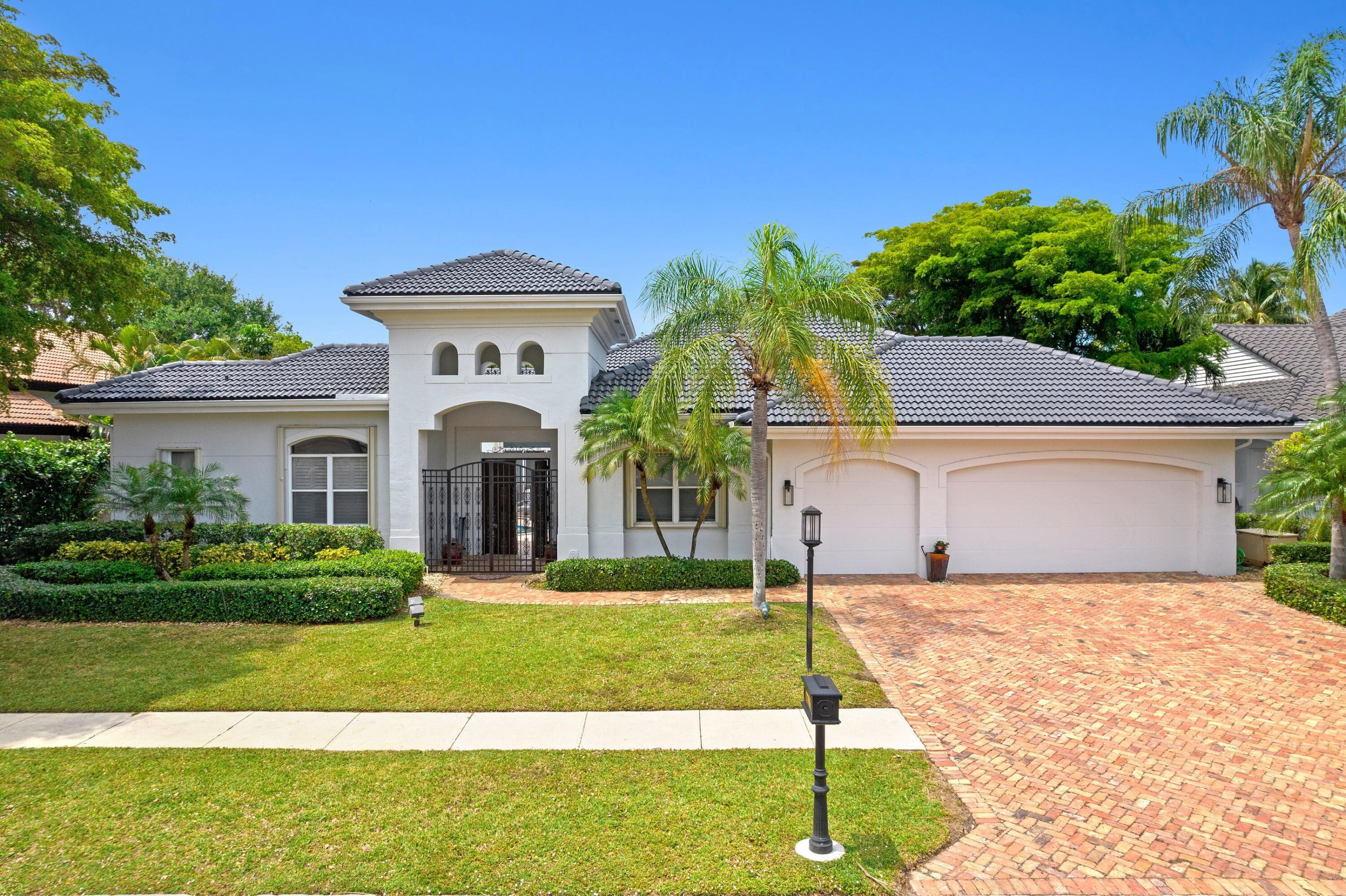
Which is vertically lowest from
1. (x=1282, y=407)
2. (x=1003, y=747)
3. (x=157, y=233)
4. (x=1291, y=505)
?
(x=1003, y=747)

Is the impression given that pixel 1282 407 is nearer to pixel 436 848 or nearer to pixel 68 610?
pixel 436 848

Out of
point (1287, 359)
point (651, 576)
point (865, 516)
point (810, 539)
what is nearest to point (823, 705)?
point (810, 539)

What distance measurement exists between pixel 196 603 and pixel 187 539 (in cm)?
179

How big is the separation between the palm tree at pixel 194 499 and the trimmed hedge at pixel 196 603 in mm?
1355

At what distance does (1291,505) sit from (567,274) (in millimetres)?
13190

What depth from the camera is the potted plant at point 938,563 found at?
13359mm

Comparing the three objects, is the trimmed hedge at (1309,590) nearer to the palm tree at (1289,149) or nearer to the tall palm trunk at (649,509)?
the palm tree at (1289,149)

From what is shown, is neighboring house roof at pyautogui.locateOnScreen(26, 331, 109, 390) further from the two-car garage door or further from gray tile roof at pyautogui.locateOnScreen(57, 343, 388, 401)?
the two-car garage door

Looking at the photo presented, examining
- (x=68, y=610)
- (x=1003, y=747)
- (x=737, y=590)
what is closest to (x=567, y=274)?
(x=737, y=590)

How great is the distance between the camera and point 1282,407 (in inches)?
758

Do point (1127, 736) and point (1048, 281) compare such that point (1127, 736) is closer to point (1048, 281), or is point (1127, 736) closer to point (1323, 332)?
point (1323, 332)

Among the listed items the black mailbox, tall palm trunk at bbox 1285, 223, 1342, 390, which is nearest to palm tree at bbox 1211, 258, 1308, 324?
tall palm trunk at bbox 1285, 223, 1342, 390

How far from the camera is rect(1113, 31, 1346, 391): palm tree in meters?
12.8

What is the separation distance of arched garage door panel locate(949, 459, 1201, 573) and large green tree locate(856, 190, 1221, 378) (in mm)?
6888
